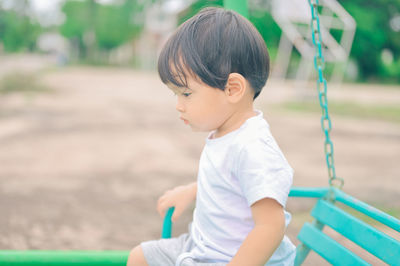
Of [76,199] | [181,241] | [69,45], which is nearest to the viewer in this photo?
[181,241]

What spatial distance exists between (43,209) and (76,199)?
0.32 meters

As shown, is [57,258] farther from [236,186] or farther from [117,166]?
[117,166]

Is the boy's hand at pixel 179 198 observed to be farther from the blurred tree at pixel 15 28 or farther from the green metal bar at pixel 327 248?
the blurred tree at pixel 15 28

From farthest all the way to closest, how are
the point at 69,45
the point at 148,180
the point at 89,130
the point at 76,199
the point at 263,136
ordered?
the point at 69,45, the point at 89,130, the point at 148,180, the point at 76,199, the point at 263,136

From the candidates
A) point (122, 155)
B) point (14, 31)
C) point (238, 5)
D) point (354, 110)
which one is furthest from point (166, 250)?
point (14, 31)

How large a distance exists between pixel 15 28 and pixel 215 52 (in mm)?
22924

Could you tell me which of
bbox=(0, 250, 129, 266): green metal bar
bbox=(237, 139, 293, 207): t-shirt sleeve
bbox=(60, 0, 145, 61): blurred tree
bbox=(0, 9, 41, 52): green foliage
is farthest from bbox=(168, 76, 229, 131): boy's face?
bbox=(60, 0, 145, 61): blurred tree

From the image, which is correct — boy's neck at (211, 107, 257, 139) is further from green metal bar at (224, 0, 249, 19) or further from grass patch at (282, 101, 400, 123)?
grass patch at (282, 101, 400, 123)

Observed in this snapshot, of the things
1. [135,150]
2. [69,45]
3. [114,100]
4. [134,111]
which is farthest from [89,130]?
[69,45]

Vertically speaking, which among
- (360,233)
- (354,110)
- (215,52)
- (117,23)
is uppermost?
(215,52)

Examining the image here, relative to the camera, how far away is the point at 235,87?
1079 mm

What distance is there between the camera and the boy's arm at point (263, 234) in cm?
100

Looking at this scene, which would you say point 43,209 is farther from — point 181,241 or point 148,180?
point 181,241

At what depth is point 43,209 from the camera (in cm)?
317
